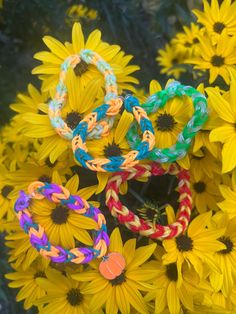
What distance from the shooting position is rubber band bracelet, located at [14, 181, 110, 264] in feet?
2.34

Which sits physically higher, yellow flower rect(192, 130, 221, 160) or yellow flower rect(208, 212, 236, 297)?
yellow flower rect(192, 130, 221, 160)

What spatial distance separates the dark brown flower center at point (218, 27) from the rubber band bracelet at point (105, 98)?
0.31 meters

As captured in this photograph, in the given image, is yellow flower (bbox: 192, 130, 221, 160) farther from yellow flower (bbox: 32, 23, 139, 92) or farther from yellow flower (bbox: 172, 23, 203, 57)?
yellow flower (bbox: 172, 23, 203, 57)

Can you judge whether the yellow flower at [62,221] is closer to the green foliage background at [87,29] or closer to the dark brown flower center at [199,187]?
the dark brown flower center at [199,187]

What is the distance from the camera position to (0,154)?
1.06 meters

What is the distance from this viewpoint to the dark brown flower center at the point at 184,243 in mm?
763

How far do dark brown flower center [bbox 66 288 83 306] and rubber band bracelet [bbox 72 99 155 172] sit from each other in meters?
0.21

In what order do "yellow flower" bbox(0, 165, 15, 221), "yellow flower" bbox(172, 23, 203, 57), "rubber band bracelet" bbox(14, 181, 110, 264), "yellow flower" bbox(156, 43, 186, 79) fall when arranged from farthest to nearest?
"yellow flower" bbox(156, 43, 186, 79)
"yellow flower" bbox(172, 23, 203, 57)
"yellow flower" bbox(0, 165, 15, 221)
"rubber band bracelet" bbox(14, 181, 110, 264)

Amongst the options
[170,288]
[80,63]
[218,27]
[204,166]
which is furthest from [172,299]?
[218,27]

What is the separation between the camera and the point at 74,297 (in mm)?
796

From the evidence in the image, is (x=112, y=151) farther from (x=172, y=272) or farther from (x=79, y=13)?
(x=79, y=13)

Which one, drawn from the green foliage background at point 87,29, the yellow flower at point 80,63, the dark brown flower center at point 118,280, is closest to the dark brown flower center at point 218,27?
the yellow flower at point 80,63

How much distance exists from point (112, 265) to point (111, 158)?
0.53ft

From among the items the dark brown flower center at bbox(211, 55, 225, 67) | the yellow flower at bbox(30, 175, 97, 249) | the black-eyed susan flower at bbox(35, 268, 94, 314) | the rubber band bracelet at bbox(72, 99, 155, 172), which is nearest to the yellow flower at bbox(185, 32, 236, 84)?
the dark brown flower center at bbox(211, 55, 225, 67)
